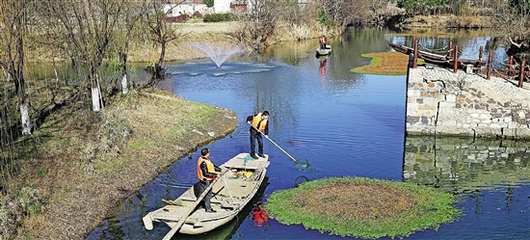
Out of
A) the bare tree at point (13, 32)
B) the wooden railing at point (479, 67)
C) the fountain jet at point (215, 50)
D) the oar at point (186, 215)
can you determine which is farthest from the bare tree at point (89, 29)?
the fountain jet at point (215, 50)

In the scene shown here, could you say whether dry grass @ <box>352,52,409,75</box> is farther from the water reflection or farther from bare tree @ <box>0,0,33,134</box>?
bare tree @ <box>0,0,33,134</box>

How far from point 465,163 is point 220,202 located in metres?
11.5

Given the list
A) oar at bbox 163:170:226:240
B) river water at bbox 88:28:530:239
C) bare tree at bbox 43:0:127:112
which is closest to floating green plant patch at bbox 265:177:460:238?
river water at bbox 88:28:530:239

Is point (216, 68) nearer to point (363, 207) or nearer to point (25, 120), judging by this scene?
point (25, 120)

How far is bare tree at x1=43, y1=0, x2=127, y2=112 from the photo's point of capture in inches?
893

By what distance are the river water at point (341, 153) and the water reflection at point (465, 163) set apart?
Result: 0.13 feet

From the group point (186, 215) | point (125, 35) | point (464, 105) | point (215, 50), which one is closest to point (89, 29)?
point (125, 35)

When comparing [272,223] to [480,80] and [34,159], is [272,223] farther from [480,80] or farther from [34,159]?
[480,80]

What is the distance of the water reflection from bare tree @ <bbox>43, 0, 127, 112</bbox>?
1425cm

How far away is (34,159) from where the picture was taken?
18.2 meters

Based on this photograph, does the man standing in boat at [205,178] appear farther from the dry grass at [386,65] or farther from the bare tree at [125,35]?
the dry grass at [386,65]

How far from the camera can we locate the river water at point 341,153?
15.9 meters

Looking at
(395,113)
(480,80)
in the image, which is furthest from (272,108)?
(480,80)

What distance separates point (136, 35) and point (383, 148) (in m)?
17.1
